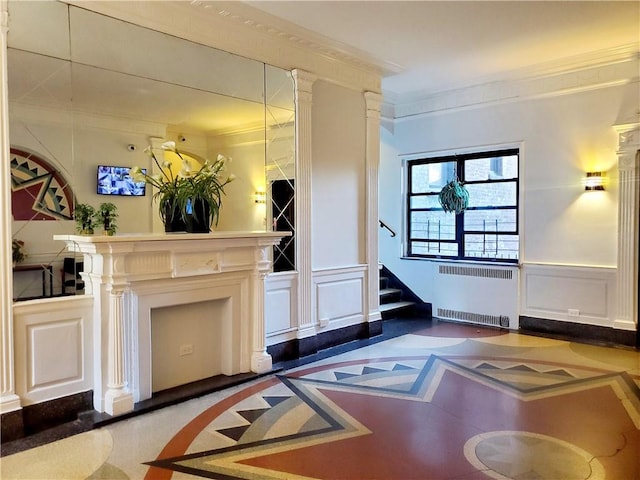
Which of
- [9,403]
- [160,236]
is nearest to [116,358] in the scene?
[9,403]

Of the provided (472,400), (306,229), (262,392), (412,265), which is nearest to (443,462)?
(472,400)

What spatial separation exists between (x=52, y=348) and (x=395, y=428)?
2.50m

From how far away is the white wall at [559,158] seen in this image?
5715 mm

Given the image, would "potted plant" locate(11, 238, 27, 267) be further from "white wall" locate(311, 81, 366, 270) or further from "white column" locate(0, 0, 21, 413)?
"white wall" locate(311, 81, 366, 270)

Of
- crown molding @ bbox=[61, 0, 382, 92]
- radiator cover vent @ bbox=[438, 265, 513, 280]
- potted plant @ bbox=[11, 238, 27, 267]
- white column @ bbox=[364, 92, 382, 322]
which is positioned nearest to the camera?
potted plant @ bbox=[11, 238, 27, 267]

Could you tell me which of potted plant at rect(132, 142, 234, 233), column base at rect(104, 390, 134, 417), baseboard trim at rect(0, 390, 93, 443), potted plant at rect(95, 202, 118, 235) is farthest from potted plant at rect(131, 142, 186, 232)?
baseboard trim at rect(0, 390, 93, 443)

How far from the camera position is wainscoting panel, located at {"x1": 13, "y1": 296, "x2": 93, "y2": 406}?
11.1 ft

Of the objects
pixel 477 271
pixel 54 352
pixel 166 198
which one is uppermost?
pixel 166 198

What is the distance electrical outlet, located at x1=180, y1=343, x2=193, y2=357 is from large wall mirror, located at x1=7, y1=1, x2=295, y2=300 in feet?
3.39

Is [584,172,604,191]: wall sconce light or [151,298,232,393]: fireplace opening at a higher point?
[584,172,604,191]: wall sconce light

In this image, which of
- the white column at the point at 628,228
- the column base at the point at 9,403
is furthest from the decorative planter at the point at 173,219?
the white column at the point at 628,228

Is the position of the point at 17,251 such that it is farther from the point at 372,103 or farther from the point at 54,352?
the point at 372,103

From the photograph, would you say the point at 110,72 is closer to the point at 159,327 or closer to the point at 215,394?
the point at 159,327

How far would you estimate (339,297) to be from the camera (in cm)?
569
